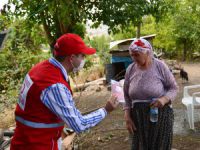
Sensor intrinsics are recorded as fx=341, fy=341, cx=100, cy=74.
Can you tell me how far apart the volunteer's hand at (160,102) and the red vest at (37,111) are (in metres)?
1.27

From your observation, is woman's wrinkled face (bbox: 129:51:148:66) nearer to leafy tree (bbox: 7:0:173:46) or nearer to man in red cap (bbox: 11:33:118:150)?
man in red cap (bbox: 11:33:118:150)

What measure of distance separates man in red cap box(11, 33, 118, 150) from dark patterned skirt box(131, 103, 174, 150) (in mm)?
1212

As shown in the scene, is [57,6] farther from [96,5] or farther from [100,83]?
[100,83]

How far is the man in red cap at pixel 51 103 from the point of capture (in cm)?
215

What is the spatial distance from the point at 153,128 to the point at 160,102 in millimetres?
318

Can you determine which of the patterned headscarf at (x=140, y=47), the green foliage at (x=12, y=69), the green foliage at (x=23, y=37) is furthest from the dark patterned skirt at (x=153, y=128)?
the green foliage at (x=12, y=69)

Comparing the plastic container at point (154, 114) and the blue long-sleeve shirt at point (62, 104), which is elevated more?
the blue long-sleeve shirt at point (62, 104)

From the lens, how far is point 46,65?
227cm

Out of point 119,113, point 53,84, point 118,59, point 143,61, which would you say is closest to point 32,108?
point 53,84

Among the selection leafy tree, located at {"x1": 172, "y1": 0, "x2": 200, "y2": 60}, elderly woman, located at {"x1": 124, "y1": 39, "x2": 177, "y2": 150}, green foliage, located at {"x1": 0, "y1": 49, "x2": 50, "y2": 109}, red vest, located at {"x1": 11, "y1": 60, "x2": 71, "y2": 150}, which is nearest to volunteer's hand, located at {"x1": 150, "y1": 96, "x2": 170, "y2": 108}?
elderly woman, located at {"x1": 124, "y1": 39, "x2": 177, "y2": 150}

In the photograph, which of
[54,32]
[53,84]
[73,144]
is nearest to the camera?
[53,84]

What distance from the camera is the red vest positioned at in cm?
219

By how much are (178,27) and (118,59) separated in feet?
28.2

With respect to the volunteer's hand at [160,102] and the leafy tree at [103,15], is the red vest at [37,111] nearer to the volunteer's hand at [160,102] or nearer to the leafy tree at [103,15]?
the volunteer's hand at [160,102]
